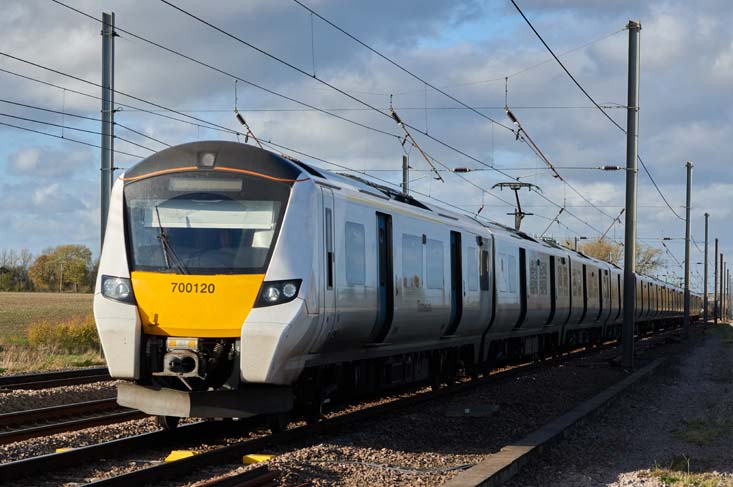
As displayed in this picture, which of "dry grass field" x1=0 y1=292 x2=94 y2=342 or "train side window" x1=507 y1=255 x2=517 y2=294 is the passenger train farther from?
"dry grass field" x1=0 y1=292 x2=94 y2=342

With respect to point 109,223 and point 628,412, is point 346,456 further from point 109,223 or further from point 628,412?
point 628,412

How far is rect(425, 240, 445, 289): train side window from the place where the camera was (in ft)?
47.4

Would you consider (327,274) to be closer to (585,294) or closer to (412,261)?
(412,261)

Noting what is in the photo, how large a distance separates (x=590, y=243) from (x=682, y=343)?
69193 mm

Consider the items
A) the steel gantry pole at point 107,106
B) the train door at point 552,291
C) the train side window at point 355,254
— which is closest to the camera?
the train side window at point 355,254

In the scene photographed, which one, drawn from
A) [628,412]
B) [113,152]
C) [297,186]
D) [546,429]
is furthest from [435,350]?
[113,152]

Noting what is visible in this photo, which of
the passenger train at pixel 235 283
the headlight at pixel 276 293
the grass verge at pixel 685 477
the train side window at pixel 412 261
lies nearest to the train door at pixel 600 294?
the train side window at pixel 412 261

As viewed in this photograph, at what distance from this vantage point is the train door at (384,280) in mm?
12461

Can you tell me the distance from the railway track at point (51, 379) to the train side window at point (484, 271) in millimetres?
6976

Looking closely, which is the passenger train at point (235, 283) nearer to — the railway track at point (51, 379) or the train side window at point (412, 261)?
the train side window at point (412, 261)

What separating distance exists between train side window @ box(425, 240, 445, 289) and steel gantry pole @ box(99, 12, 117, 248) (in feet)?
27.4

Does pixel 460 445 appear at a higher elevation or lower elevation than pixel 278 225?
lower

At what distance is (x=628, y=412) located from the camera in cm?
1405

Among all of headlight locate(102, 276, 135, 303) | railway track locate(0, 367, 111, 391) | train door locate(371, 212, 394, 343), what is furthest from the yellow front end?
railway track locate(0, 367, 111, 391)
